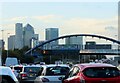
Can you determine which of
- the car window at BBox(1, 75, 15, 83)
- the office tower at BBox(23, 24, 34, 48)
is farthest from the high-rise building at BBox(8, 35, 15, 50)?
the car window at BBox(1, 75, 15, 83)

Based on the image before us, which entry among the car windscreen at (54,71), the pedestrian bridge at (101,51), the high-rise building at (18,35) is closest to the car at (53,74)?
the car windscreen at (54,71)

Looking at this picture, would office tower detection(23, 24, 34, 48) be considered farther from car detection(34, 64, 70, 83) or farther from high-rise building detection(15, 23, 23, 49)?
car detection(34, 64, 70, 83)

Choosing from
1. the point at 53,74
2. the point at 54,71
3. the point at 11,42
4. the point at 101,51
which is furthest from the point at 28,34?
the point at 53,74

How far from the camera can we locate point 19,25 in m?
159

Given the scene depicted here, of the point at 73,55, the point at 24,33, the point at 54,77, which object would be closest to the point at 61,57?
the point at 73,55

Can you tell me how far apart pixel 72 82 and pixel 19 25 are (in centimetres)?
14448

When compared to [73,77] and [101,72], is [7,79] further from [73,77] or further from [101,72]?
[73,77]

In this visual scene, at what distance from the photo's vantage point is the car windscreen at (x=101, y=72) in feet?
47.2

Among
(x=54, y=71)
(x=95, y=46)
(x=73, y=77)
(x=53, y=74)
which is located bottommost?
(x=95, y=46)

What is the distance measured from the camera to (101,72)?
14484 millimetres

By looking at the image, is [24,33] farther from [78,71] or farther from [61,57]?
[78,71]

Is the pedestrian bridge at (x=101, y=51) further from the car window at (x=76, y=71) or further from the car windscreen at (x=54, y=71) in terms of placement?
the car window at (x=76, y=71)

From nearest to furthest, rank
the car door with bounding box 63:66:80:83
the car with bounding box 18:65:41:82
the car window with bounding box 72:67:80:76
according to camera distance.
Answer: the car door with bounding box 63:66:80:83 < the car window with bounding box 72:67:80:76 < the car with bounding box 18:65:41:82

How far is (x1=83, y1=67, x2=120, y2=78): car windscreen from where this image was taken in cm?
1439
